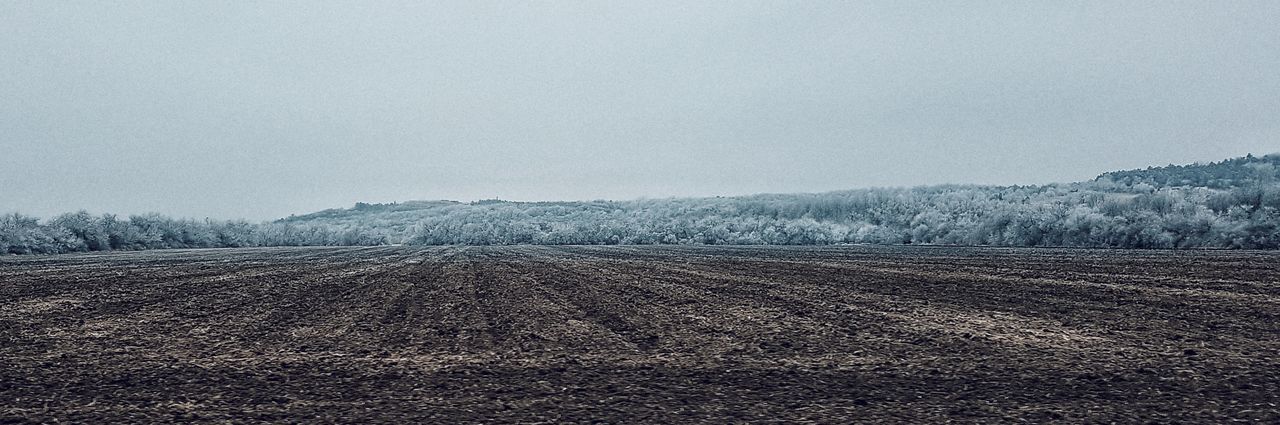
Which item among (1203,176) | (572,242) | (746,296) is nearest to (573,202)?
(572,242)

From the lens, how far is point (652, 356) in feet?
19.7

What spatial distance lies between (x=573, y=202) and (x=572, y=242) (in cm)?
6134

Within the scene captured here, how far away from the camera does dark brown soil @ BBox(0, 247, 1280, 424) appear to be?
431 cm

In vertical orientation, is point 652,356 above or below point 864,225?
above

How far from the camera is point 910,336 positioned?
6.93 metres

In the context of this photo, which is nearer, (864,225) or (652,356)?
(652,356)

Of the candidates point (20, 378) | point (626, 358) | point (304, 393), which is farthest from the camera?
point (626, 358)

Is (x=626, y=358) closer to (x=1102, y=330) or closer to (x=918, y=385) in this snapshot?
(x=918, y=385)

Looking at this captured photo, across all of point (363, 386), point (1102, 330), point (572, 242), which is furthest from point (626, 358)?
point (572, 242)

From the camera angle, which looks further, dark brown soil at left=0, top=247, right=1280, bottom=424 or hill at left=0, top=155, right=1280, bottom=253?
hill at left=0, top=155, right=1280, bottom=253

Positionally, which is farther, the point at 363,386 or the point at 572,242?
the point at 572,242

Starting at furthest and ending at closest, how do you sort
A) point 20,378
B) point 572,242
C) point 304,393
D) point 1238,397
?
point 572,242 → point 20,378 → point 304,393 → point 1238,397

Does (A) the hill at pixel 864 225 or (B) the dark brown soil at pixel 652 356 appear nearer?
(B) the dark brown soil at pixel 652 356

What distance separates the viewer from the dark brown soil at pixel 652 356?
14.1 ft
